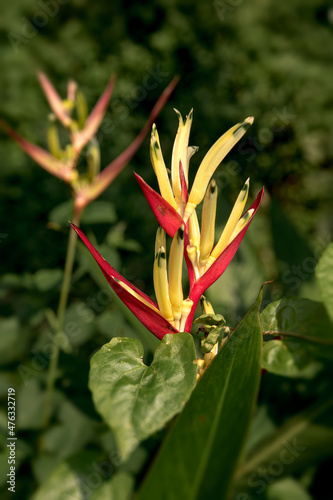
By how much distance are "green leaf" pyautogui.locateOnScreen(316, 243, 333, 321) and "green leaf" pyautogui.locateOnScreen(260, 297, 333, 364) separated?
A: 6cm

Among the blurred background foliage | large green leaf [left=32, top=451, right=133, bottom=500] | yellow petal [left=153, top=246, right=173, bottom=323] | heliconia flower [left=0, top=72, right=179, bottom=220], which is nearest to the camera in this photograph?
yellow petal [left=153, top=246, right=173, bottom=323]

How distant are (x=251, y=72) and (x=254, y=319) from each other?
1.50m

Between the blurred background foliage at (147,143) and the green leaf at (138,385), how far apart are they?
0.51 m

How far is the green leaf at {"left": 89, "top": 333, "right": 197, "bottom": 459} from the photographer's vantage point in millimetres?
323

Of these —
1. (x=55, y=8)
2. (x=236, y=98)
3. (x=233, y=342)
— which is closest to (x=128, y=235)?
(x=236, y=98)

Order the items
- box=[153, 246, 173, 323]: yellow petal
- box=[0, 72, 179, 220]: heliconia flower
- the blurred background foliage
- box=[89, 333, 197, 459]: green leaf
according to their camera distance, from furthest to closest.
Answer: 1. the blurred background foliage
2. box=[0, 72, 179, 220]: heliconia flower
3. box=[153, 246, 173, 323]: yellow petal
4. box=[89, 333, 197, 459]: green leaf

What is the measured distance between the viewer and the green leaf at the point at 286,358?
0.41m

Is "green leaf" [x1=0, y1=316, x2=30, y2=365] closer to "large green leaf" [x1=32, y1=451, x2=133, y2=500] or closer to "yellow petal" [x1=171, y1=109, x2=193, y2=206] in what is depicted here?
"large green leaf" [x1=32, y1=451, x2=133, y2=500]

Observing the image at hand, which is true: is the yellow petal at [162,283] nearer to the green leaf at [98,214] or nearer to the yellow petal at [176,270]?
the yellow petal at [176,270]

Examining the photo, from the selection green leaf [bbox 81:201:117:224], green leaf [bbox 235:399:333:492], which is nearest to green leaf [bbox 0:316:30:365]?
green leaf [bbox 81:201:117:224]

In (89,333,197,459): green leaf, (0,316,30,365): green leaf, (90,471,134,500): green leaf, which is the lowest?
(0,316,30,365): green leaf

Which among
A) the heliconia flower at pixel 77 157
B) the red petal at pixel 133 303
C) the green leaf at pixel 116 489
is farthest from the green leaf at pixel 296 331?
the heliconia flower at pixel 77 157

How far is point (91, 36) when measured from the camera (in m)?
1.97

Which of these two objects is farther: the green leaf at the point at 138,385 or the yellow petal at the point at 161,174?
the yellow petal at the point at 161,174
